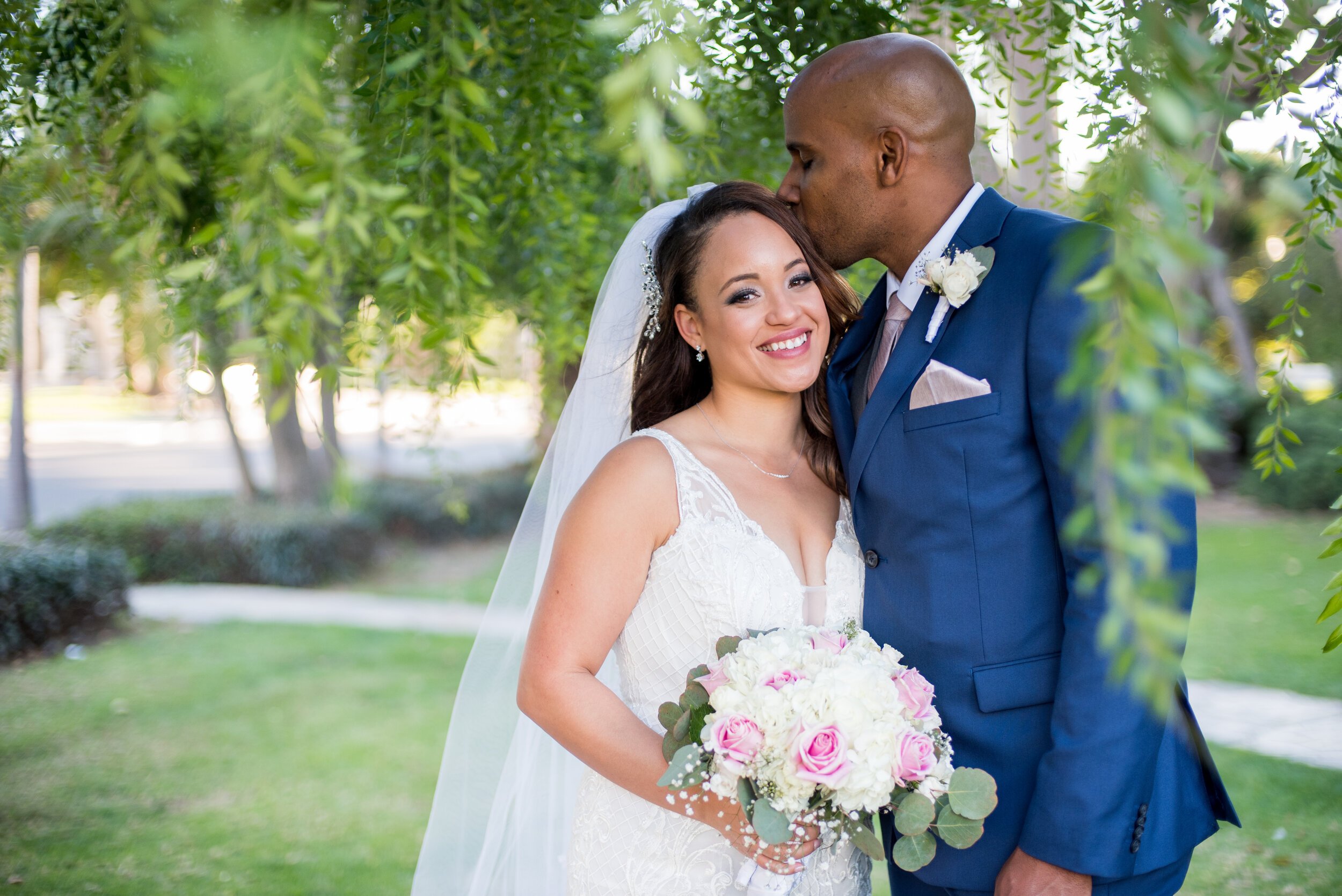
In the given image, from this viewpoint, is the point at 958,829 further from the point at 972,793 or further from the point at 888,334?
the point at 888,334

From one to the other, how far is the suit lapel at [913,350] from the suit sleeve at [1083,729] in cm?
28

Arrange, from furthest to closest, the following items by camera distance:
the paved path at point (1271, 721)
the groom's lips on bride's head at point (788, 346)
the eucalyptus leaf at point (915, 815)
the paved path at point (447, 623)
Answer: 1. the paved path at point (447, 623)
2. the paved path at point (1271, 721)
3. the groom's lips on bride's head at point (788, 346)
4. the eucalyptus leaf at point (915, 815)

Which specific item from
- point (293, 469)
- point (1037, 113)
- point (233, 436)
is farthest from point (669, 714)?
point (293, 469)

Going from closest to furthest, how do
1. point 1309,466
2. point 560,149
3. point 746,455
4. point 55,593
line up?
point 746,455 < point 560,149 < point 55,593 < point 1309,466

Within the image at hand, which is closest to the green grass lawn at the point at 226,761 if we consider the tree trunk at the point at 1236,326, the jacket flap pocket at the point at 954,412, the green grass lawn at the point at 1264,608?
the jacket flap pocket at the point at 954,412

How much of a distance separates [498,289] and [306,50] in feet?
15.5

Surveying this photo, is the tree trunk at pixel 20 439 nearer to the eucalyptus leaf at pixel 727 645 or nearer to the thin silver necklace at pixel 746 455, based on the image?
the thin silver necklace at pixel 746 455

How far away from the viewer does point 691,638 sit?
227cm

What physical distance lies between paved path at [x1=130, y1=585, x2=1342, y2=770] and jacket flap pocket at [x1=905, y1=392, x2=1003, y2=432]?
3.58m

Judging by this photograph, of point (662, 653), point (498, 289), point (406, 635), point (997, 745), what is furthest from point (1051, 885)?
point (406, 635)

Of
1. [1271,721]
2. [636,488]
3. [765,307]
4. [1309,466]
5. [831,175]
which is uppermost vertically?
[831,175]

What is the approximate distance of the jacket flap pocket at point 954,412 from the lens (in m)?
1.93

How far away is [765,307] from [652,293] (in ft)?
1.37

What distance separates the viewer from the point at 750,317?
7.86ft
